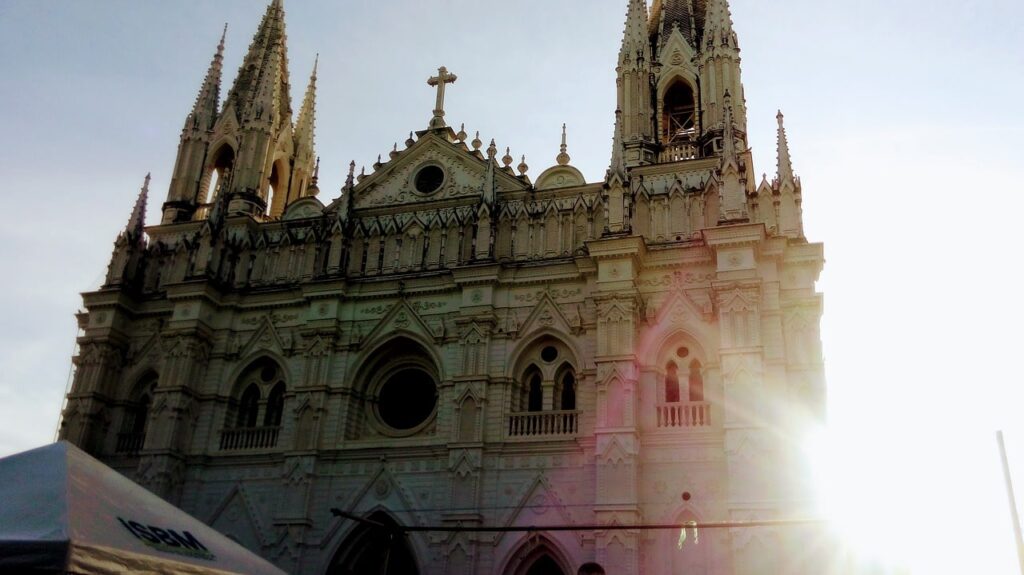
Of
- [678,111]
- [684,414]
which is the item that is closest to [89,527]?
[684,414]

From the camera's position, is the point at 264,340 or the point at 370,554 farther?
the point at 264,340

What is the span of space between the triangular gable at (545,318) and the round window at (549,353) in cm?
62

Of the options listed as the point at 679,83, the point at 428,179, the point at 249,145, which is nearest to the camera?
the point at 679,83

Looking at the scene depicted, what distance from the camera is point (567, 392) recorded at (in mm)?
23562

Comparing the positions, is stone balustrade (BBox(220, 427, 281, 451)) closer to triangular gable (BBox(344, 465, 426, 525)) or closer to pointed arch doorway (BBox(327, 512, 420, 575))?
triangular gable (BBox(344, 465, 426, 525))

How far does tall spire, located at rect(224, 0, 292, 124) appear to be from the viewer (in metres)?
31.2

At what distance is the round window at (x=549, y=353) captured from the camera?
78.1 ft

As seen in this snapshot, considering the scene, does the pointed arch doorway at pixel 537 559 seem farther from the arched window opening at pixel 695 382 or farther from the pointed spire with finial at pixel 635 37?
the pointed spire with finial at pixel 635 37

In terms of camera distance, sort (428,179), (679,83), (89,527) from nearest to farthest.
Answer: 1. (89,527)
2. (679,83)
3. (428,179)

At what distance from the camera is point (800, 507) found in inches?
766

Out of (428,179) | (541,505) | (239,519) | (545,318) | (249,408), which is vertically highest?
(428,179)

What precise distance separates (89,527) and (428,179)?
20.2m

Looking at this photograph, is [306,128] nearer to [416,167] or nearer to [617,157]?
[416,167]

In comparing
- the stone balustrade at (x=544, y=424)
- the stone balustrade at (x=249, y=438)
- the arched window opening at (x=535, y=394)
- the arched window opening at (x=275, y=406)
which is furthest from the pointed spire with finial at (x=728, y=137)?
the stone balustrade at (x=249, y=438)
